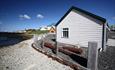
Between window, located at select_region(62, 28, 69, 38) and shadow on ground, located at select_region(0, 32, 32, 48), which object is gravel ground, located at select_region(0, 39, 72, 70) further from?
shadow on ground, located at select_region(0, 32, 32, 48)

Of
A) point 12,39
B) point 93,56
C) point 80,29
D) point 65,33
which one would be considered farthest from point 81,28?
point 12,39

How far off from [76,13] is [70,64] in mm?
9226

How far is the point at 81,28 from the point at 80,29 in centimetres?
19

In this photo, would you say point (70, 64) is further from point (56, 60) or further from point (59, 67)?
point (56, 60)

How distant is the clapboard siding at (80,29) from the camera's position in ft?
37.4

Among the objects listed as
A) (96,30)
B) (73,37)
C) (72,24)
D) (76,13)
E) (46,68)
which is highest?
(76,13)

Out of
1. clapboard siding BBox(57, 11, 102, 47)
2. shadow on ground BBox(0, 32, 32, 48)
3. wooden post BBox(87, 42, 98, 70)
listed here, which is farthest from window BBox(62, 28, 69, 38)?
wooden post BBox(87, 42, 98, 70)

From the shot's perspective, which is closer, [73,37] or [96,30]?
[96,30]

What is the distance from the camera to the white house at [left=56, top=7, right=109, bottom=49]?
11.0 m

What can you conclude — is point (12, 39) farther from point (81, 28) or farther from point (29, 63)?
point (29, 63)

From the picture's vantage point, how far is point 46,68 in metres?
5.44

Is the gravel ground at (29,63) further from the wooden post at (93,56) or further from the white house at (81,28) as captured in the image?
the white house at (81,28)

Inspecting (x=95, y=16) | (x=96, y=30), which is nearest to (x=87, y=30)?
(x=96, y=30)

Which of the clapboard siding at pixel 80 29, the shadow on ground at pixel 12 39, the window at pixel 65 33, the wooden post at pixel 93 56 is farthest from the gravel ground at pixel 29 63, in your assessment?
the shadow on ground at pixel 12 39
